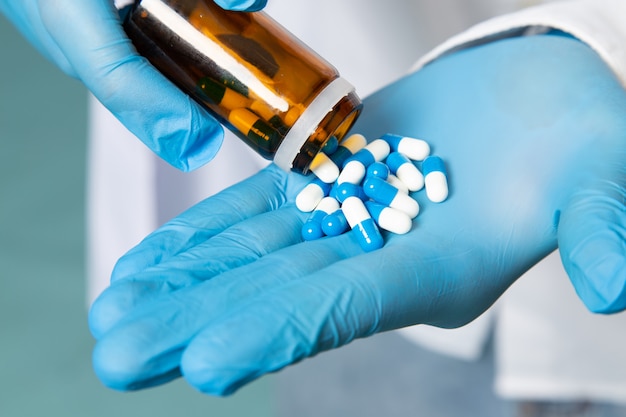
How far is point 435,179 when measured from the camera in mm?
1094

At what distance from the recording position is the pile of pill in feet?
3.47

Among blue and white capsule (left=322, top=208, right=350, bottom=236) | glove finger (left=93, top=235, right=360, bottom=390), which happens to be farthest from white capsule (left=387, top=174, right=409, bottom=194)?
glove finger (left=93, top=235, right=360, bottom=390)

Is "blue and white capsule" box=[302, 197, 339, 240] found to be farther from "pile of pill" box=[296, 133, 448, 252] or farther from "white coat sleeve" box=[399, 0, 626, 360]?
"white coat sleeve" box=[399, 0, 626, 360]

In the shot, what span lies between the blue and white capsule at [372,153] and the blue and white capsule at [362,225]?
91 millimetres

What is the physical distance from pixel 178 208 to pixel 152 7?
0.56m

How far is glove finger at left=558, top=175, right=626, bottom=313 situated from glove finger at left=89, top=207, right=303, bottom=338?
0.38 metres

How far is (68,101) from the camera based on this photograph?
137 inches

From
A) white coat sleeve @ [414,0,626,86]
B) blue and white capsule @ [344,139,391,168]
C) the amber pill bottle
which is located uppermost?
the amber pill bottle

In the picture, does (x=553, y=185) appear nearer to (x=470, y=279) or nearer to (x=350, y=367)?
(x=470, y=279)

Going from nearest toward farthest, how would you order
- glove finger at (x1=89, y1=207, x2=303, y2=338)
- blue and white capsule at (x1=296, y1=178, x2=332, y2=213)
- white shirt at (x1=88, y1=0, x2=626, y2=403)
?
1. glove finger at (x1=89, y1=207, x2=303, y2=338)
2. blue and white capsule at (x1=296, y1=178, x2=332, y2=213)
3. white shirt at (x1=88, y1=0, x2=626, y2=403)

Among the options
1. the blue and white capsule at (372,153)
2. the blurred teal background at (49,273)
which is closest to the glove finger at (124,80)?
the blue and white capsule at (372,153)

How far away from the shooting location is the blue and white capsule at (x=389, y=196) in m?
1.08

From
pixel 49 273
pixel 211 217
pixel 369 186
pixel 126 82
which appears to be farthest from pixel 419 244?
pixel 49 273

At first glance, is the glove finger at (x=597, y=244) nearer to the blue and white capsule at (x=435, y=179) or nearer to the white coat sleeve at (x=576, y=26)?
the blue and white capsule at (x=435, y=179)
